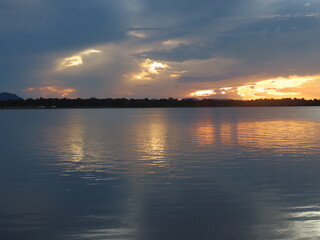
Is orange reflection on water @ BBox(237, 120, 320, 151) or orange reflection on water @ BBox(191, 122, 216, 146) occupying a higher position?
orange reflection on water @ BBox(191, 122, 216, 146)

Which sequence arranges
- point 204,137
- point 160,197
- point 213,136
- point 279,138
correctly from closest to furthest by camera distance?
1. point 160,197
2. point 279,138
3. point 204,137
4. point 213,136

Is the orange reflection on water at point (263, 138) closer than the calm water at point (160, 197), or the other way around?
the calm water at point (160, 197)

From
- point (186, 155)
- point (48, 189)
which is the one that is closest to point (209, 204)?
point (48, 189)

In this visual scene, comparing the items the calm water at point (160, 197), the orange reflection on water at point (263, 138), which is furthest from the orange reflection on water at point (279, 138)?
the calm water at point (160, 197)

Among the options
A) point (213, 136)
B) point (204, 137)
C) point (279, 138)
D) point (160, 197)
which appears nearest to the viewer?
point (160, 197)

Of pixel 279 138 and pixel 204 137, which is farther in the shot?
pixel 204 137

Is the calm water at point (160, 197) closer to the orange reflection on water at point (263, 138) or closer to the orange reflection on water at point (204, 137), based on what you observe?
the orange reflection on water at point (263, 138)

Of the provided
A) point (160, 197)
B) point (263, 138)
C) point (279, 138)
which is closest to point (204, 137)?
point (263, 138)

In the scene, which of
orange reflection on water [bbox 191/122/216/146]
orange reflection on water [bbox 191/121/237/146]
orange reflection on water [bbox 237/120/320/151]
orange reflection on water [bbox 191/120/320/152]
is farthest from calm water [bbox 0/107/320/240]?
orange reflection on water [bbox 191/121/237/146]

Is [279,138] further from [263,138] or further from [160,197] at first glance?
[160,197]

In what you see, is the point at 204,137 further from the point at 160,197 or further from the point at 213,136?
the point at 160,197

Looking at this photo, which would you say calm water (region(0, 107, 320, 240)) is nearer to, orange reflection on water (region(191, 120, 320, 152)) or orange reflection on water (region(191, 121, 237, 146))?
orange reflection on water (region(191, 120, 320, 152))

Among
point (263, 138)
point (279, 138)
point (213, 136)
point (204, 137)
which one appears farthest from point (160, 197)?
point (213, 136)

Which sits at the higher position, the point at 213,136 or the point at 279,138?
the point at 213,136
